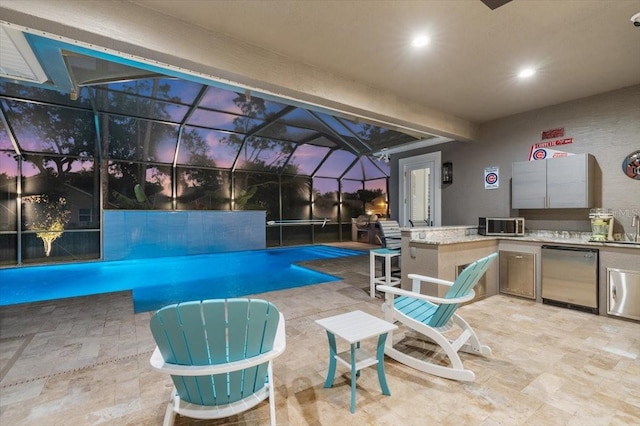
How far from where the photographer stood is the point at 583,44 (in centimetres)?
288

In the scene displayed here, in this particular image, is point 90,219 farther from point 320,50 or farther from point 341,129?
point 320,50

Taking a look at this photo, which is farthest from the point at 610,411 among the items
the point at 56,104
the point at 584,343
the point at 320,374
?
the point at 56,104

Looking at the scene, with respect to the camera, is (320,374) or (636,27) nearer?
(320,374)

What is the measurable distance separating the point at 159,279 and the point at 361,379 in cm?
573

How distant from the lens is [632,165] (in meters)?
3.87

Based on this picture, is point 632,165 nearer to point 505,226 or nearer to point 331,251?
point 505,226

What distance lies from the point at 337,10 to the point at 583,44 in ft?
8.38

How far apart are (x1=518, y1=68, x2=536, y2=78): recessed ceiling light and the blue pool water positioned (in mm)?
4428

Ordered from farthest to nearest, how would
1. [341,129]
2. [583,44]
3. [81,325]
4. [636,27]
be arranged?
[341,129]
[81,325]
[583,44]
[636,27]

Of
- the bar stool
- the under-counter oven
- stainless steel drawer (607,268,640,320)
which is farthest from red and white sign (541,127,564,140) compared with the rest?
the bar stool

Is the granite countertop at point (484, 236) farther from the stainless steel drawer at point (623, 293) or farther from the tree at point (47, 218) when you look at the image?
the tree at point (47, 218)

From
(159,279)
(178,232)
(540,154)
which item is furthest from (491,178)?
(178,232)

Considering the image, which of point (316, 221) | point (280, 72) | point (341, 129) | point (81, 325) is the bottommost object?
point (81, 325)

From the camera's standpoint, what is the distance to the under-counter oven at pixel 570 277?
371cm
